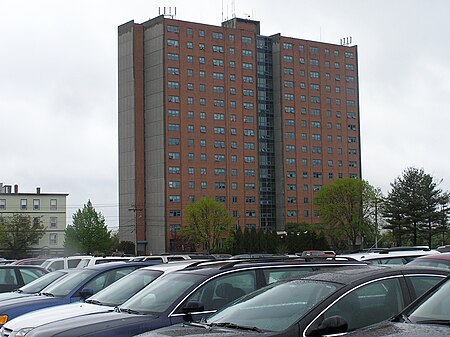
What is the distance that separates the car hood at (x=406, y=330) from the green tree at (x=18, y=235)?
345ft

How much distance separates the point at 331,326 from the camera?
6.71 metres

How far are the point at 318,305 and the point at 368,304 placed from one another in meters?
0.75

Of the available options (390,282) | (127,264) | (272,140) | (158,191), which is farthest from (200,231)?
(390,282)

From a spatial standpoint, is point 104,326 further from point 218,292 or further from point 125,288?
point 125,288

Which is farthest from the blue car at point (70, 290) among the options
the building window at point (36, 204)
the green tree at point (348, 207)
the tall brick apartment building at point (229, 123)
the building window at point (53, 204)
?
the building window at point (53, 204)

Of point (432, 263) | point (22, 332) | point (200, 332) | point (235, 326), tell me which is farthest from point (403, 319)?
point (432, 263)

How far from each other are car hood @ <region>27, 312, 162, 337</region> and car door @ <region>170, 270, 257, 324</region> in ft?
1.18

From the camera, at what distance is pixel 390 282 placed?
8078 millimetres

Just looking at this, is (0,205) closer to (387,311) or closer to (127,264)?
(127,264)

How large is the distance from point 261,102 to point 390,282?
11499 cm

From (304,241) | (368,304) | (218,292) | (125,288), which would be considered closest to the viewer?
(368,304)

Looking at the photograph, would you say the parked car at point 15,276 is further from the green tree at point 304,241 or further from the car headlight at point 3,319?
the green tree at point 304,241

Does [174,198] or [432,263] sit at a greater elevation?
[174,198]

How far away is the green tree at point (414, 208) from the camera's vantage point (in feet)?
298
